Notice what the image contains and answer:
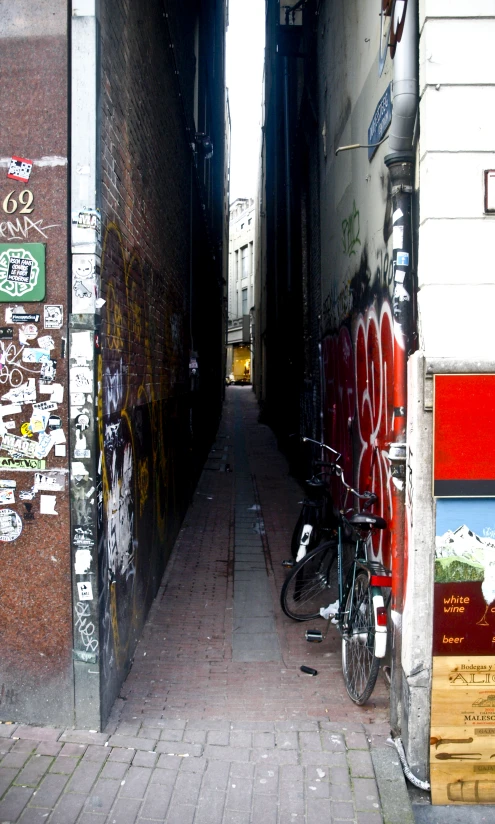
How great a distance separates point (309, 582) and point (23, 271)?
3.58 m

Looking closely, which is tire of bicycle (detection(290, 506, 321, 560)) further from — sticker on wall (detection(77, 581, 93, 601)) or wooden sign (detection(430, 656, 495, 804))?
sticker on wall (detection(77, 581, 93, 601))

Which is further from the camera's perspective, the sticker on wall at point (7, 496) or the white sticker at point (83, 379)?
the sticker on wall at point (7, 496)

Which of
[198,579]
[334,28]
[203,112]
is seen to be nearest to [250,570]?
[198,579]

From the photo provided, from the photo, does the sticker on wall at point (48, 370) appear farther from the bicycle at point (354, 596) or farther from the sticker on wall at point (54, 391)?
the bicycle at point (354, 596)

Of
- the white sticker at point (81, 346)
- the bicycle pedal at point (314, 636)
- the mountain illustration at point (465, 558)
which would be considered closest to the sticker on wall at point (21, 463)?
the white sticker at point (81, 346)

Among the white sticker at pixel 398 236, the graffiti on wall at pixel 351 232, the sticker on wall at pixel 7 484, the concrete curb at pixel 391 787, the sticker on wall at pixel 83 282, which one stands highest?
the graffiti on wall at pixel 351 232

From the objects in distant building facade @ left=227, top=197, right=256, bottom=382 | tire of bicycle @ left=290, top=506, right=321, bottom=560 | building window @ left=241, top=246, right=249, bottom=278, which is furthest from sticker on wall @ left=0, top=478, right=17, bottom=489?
building window @ left=241, top=246, right=249, bottom=278

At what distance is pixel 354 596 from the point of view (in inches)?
171

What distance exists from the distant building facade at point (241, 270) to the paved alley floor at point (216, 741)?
164 ft

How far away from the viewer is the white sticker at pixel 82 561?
3607 millimetres

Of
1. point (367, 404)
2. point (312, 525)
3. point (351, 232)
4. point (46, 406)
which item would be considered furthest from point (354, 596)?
point (351, 232)

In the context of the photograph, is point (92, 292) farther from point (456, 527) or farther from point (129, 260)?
point (456, 527)

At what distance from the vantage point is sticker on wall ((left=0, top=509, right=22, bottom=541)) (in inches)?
Result: 145

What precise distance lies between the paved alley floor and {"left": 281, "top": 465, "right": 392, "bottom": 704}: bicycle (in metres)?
0.20
